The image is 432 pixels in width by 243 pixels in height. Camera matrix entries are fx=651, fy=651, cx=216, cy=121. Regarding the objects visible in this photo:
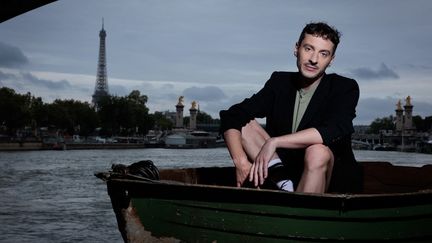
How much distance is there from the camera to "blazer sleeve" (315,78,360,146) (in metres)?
3.64

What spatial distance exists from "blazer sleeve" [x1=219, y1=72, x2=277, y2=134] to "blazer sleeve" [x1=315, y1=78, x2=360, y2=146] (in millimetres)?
427

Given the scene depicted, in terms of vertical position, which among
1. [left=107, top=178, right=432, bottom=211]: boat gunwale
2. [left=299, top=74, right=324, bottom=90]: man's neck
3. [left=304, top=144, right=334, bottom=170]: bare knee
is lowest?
[left=107, top=178, right=432, bottom=211]: boat gunwale

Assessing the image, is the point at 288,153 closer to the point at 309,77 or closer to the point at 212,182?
the point at 309,77

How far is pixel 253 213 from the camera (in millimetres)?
3539

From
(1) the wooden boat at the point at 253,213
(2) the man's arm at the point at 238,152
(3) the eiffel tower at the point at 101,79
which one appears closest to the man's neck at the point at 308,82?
(2) the man's arm at the point at 238,152

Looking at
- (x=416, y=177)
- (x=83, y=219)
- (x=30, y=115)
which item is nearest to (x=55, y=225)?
(x=83, y=219)

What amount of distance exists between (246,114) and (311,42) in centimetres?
58

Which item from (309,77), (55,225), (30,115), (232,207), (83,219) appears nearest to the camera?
(232,207)

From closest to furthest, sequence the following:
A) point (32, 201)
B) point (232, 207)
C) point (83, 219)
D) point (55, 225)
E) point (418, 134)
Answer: point (232, 207)
point (55, 225)
point (83, 219)
point (32, 201)
point (418, 134)

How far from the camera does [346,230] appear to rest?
3576 mm

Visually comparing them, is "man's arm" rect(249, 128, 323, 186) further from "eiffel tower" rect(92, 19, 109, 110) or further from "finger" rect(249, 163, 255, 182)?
"eiffel tower" rect(92, 19, 109, 110)

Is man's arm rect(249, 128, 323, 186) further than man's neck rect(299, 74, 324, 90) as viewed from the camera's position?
No

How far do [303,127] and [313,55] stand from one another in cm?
46

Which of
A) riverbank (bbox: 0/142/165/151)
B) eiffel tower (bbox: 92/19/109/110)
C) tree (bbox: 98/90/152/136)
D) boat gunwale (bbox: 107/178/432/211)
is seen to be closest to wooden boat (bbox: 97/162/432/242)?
boat gunwale (bbox: 107/178/432/211)
